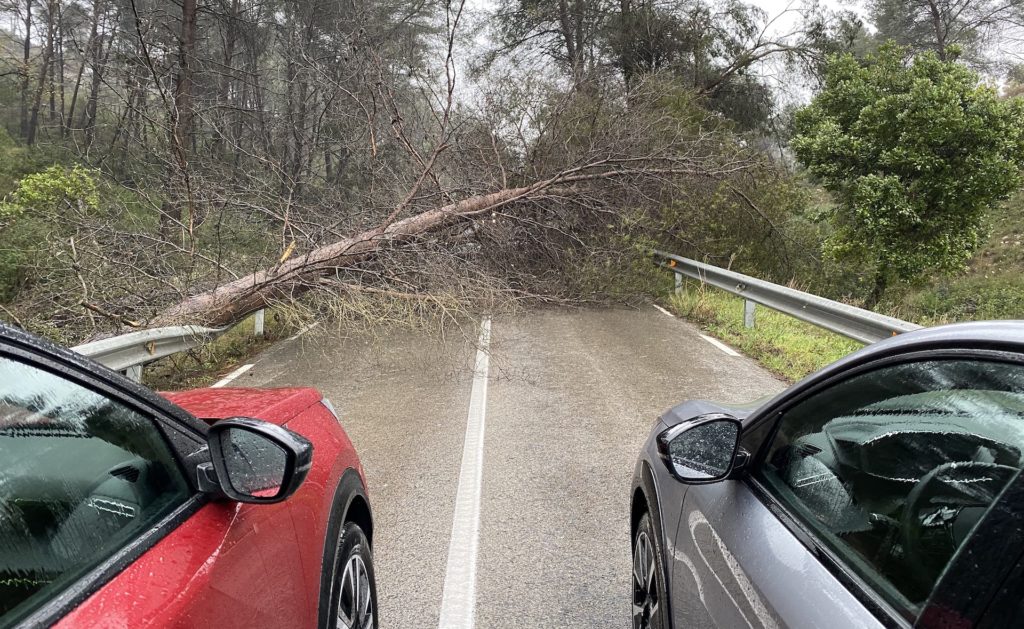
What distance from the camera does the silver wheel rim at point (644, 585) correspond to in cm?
246

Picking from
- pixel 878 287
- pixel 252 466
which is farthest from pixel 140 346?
pixel 878 287

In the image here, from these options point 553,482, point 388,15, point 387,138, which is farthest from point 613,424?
point 388,15

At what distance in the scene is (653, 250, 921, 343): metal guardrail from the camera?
6.34 metres

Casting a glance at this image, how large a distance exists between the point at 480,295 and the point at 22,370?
8.72 meters

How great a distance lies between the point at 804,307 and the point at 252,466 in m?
7.63

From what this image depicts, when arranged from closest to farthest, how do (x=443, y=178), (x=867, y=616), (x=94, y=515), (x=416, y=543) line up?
(x=867, y=616) < (x=94, y=515) < (x=416, y=543) < (x=443, y=178)

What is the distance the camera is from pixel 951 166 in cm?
1323

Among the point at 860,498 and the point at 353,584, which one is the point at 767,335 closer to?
the point at 353,584

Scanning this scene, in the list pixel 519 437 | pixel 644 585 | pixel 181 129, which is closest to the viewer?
pixel 644 585

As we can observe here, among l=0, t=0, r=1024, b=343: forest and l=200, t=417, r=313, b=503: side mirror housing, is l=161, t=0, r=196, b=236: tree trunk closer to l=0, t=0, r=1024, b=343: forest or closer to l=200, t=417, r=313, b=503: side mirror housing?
l=0, t=0, r=1024, b=343: forest

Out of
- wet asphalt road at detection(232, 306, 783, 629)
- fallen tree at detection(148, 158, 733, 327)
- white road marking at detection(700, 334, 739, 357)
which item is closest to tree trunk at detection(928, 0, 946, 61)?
fallen tree at detection(148, 158, 733, 327)

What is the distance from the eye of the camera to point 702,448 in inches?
81.3

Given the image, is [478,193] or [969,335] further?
[478,193]

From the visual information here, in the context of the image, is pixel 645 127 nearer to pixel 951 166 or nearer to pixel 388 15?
pixel 951 166
